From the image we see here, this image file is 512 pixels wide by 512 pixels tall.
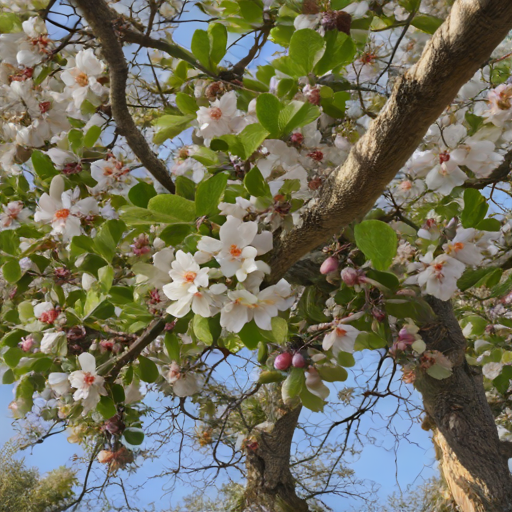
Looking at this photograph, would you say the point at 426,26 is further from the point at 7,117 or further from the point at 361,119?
the point at 7,117

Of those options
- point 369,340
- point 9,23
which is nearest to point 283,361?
point 369,340

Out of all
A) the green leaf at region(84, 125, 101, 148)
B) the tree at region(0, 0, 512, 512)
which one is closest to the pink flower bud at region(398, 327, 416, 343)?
the tree at region(0, 0, 512, 512)

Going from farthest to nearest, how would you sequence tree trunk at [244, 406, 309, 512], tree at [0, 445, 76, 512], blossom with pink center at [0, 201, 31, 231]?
1. tree at [0, 445, 76, 512]
2. tree trunk at [244, 406, 309, 512]
3. blossom with pink center at [0, 201, 31, 231]

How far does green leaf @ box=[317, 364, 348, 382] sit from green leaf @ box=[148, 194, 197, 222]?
0.34 m

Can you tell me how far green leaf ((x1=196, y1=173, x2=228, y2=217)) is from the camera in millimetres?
605

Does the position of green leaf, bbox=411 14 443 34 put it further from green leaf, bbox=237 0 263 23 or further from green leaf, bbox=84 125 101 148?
green leaf, bbox=84 125 101 148

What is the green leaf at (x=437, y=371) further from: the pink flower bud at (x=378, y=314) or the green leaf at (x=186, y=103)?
the green leaf at (x=186, y=103)

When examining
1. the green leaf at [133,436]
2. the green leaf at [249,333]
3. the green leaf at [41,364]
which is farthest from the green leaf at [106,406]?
the green leaf at [249,333]

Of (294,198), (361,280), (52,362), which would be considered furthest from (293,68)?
(52,362)

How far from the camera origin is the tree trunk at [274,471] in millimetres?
1904

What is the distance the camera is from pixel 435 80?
53 centimetres

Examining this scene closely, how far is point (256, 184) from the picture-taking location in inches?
26.1

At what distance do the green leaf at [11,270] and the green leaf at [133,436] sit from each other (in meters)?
0.40

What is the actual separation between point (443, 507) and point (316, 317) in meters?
1.58
